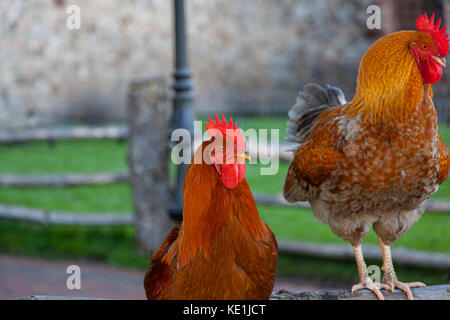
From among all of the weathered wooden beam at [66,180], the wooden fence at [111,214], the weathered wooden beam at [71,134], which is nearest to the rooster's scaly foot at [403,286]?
the wooden fence at [111,214]

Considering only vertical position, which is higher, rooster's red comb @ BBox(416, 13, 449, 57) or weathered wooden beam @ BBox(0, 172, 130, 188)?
rooster's red comb @ BBox(416, 13, 449, 57)

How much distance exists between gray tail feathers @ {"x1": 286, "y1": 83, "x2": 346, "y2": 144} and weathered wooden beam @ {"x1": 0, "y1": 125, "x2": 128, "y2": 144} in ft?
9.58

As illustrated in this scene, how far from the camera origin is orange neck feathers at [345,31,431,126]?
6.08 ft

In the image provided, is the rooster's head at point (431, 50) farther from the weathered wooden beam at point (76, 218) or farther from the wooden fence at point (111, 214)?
the weathered wooden beam at point (76, 218)

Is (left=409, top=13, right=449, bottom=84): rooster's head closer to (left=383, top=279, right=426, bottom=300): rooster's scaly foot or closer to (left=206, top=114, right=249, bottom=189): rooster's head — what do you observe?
(left=206, top=114, right=249, bottom=189): rooster's head

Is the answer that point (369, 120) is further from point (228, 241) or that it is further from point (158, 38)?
point (158, 38)

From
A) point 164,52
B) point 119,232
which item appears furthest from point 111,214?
point 164,52

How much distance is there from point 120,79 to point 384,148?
9.74 metres

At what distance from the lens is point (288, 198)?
231 centimetres

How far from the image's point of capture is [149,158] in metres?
4.35

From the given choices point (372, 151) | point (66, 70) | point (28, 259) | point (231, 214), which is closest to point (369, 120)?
point (372, 151)

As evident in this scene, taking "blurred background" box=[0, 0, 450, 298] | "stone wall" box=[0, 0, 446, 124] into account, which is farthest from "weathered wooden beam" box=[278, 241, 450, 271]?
"stone wall" box=[0, 0, 446, 124]

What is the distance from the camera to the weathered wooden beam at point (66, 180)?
4922 mm

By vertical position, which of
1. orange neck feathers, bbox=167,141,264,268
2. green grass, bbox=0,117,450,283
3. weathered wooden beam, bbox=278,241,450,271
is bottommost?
green grass, bbox=0,117,450,283
